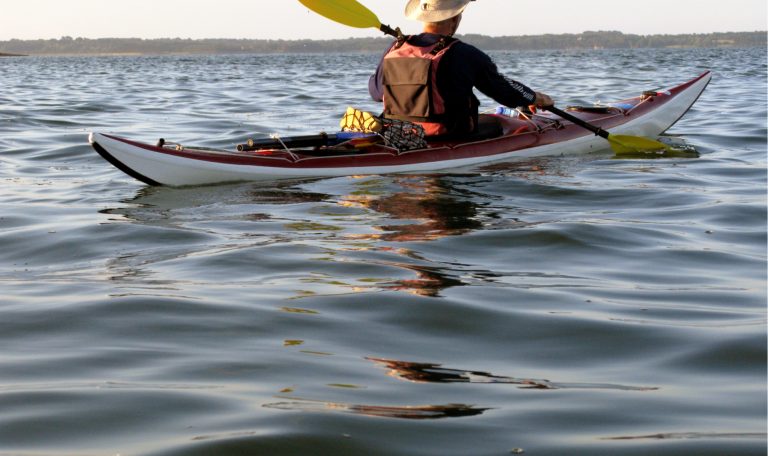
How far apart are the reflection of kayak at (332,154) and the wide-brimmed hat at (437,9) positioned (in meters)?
1.03

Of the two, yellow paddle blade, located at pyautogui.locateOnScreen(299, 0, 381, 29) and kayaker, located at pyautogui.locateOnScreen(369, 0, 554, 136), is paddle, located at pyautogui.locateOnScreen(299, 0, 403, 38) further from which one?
kayaker, located at pyautogui.locateOnScreen(369, 0, 554, 136)

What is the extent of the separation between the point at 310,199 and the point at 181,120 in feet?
26.8

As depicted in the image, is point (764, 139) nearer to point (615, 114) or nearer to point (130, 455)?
point (615, 114)

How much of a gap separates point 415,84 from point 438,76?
211 mm

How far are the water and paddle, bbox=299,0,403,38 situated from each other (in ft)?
5.05

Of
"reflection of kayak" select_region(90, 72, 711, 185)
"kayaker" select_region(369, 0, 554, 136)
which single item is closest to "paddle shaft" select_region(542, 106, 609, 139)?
"reflection of kayak" select_region(90, 72, 711, 185)

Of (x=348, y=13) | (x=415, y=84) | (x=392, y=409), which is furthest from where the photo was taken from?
(x=348, y=13)

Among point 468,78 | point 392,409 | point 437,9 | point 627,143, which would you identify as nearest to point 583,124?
point 627,143

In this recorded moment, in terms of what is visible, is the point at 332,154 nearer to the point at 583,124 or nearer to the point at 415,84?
the point at 415,84

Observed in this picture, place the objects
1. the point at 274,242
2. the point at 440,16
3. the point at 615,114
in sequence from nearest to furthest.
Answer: the point at 274,242 < the point at 440,16 < the point at 615,114

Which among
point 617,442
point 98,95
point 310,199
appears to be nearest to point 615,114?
point 310,199

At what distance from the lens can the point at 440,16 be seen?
7.87 meters

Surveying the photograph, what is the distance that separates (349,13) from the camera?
8.75m

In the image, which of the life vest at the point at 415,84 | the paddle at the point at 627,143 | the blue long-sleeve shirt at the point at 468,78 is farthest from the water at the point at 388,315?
the paddle at the point at 627,143
